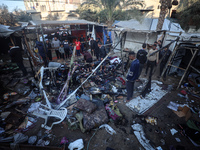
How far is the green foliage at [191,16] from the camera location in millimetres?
12902

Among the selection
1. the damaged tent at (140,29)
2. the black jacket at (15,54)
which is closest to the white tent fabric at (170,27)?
the damaged tent at (140,29)

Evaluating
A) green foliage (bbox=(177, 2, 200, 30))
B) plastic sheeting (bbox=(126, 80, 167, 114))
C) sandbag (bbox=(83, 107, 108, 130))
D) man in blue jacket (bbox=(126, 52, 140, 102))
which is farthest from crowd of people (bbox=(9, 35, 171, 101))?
green foliage (bbox=(177, 2, 200, 30))

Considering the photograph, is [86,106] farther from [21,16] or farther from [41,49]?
[21,16]

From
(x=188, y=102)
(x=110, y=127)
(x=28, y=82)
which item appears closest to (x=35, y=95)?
(x=28, y=82)

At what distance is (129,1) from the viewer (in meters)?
12.3

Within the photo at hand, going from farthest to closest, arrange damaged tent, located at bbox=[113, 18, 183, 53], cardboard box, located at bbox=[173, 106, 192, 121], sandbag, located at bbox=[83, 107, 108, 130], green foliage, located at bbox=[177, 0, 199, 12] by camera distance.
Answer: green foliage, located at bbox=[177, 0, 199, 12], damaged tent, located at bbox=[113, 18, 183, 53], cardboard box, located at bbox=[173, 106, 192, 121], sandbag, located at bbox=[83, 107, 108, 130]

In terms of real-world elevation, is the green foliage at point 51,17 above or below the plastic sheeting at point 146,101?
above

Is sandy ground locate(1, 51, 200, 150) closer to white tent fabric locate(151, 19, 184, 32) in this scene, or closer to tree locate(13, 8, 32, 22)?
white tent fabric locate(151, 19, 184, 32)

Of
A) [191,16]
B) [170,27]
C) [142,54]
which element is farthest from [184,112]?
[191,16]

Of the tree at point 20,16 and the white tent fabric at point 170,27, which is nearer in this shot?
the white tent fabric at point 170,27

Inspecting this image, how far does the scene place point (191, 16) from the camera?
13.5m

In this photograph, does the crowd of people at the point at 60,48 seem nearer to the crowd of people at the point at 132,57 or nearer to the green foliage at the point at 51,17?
the crowd of people at the point at 132,57

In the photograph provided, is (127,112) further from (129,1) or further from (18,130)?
(129,1)

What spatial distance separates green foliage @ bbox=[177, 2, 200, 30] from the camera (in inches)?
508
